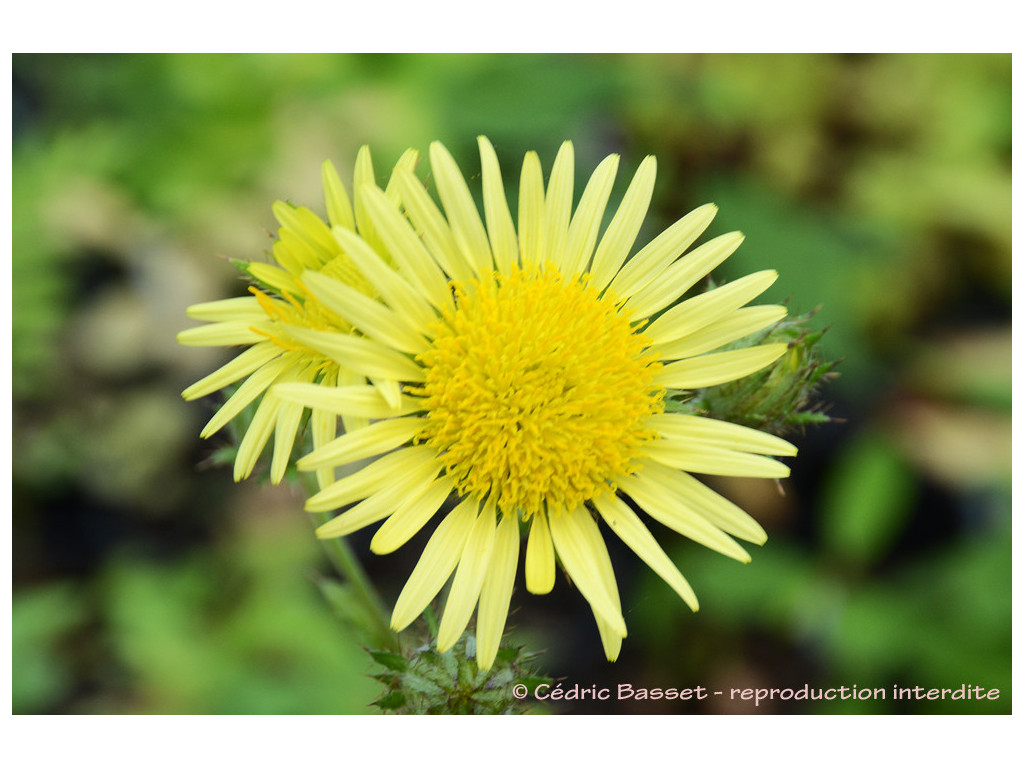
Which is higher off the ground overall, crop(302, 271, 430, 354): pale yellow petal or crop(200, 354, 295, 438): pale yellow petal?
crop(302, 271, 430, 354): pale yellow petal

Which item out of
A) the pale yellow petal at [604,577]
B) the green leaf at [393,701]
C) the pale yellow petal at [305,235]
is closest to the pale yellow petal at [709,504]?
the pale yellow petal at [604,577]

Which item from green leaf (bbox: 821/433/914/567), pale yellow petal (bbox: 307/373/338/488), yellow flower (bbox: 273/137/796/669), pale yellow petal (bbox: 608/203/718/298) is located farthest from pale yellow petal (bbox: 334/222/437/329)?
green leaf (bbox: 821/433/914/567)

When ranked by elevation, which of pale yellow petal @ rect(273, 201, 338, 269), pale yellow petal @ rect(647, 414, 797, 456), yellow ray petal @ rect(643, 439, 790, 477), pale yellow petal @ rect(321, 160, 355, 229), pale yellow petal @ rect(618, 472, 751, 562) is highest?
pale yellow petal @ rect(321, 160, 355, 229)

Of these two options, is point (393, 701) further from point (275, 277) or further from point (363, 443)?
point (275, 277)

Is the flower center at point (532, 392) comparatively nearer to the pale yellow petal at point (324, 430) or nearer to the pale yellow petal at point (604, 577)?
the pale yellow petal at point (604, 577)

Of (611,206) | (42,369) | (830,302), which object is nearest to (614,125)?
(611,206)

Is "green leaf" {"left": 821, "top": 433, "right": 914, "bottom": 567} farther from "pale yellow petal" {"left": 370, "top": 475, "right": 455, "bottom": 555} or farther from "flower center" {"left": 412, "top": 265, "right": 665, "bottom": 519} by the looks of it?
"pale yellow petal" {"left": 370, "top": 475, "right": 455, "bottom": 555}

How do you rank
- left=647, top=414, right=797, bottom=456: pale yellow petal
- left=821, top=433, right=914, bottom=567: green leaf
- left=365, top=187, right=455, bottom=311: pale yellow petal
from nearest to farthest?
1. left=365, top=187, right=455, bottom=311: pale yellow petal
2. left=647, top=414, right=797, bottom=456: pale yellow petal
3. left=821, top=433, right=914, bottom=567: green leaf
